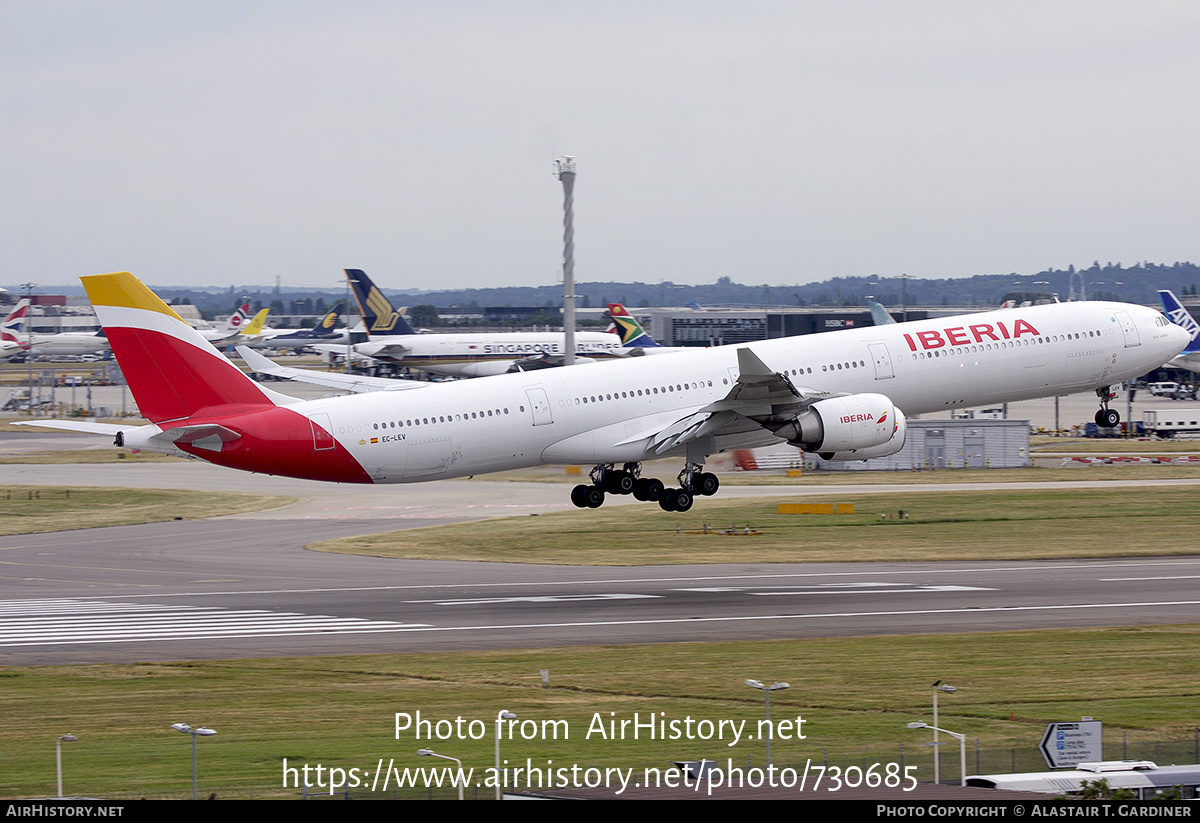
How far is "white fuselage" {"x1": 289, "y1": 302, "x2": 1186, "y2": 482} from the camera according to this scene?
43688mm

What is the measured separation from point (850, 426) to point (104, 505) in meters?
52.5

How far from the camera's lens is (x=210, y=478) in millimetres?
92562

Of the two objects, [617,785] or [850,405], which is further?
[850,405]

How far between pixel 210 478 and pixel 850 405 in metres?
59.9

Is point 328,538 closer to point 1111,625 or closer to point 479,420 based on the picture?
point 479,420

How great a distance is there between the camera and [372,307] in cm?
13825

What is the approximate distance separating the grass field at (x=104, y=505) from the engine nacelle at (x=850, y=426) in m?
42.7

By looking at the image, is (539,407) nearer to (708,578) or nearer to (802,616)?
(802,616)

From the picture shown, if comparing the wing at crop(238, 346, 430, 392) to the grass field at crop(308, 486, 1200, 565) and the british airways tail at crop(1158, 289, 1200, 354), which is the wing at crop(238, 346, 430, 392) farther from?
the british airways tail at crop(1158, 289, 1200, 354)

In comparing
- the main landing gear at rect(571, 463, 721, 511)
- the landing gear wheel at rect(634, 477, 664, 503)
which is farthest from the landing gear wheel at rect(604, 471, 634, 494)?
the landing gear wheel at rect(634, 477, 664, 503)

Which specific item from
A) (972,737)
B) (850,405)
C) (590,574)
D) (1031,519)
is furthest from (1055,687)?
(1031,519)

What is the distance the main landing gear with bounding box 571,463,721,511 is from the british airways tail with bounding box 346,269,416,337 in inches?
3614

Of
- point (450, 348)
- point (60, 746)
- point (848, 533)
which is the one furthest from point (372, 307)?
point (60, 746)

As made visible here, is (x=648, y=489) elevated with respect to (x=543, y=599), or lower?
elevated
